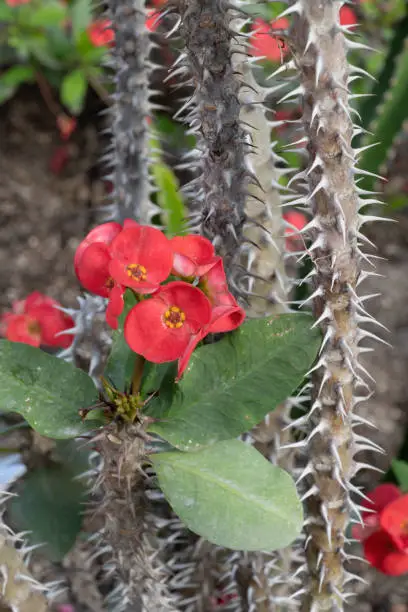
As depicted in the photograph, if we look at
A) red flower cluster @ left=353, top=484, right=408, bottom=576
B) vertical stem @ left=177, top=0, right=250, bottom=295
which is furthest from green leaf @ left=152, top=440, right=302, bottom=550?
red flower cluster @ left=353, top=484, right=408, bottom=576

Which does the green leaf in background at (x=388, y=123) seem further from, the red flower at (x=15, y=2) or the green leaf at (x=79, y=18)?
the red flower at (x=15, y=2)

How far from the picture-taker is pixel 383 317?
2.47 m

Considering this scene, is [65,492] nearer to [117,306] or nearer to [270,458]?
[270,458]

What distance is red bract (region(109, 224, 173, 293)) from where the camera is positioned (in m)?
0.62

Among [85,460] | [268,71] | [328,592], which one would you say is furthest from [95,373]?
[268,71]

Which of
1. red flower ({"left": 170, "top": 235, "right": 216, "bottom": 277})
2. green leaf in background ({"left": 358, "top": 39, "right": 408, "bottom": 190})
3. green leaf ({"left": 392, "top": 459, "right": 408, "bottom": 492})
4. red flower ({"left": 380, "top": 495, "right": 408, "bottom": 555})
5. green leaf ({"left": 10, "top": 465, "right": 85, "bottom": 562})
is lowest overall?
green leaf ({"left": 392, "top": 459, "right": 408, "bottom": 492})

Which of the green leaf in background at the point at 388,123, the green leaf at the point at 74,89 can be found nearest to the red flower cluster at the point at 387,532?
the green leaf in background at the point at 388,123

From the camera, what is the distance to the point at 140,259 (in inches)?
25.2

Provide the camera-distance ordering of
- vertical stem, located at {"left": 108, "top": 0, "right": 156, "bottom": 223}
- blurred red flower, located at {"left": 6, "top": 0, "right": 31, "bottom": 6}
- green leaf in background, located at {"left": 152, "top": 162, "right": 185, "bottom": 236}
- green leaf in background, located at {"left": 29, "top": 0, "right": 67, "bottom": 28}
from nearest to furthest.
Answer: vertical stem, located at {"left": 108, "top": 0, "right": 156, "bottom": 223} → green leaf in background, located at {"left": 152, "top": 162, "right": 185, "bottom": 236} → green leaf in background, located at {"left": 29, "top": 0, "right": 67, "bottom": 28} → blurred red flower, located at {"left": 6, "top": 0, "right": 31, "bottom": 6}

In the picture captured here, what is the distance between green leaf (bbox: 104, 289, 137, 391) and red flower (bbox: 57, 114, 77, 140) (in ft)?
7.25

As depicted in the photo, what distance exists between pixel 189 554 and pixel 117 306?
626mm

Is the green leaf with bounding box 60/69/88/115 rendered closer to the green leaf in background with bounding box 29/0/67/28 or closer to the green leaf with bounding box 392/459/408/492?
the green leaf in background with bounding box 29/0/67/28

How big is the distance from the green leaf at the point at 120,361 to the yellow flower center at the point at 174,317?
0.32ft

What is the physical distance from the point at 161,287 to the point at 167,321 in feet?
0.10
